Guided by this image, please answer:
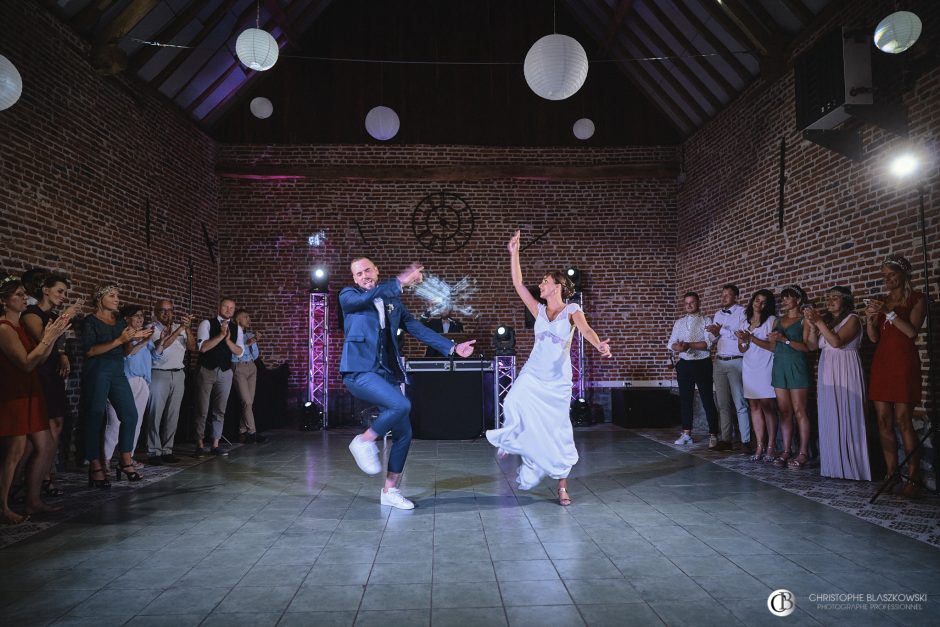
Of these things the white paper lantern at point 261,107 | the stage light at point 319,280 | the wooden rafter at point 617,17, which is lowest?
the stage light at point 319,280

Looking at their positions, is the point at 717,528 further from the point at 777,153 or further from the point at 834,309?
the point at 777,153

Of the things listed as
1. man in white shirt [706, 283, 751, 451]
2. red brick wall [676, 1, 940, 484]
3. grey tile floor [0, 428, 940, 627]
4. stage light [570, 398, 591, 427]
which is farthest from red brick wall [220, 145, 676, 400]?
grey tile floor [0, 428, 940, 627]

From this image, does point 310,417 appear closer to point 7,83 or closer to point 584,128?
point 7,83

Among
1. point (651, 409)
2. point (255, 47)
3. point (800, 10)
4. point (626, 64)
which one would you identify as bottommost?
point (651, 409)

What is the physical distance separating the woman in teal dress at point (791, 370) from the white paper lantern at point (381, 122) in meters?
6.39

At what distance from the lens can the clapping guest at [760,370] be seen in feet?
18.7

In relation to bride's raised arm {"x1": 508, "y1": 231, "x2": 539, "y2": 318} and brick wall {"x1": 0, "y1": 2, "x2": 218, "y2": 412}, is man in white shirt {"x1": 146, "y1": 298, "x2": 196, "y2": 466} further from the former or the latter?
bride's raised arm {"x1": 508, "y1": 231, "x2": 539, "y2": 318}

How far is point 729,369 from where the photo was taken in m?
6.53

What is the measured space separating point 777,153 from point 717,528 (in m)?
5.29

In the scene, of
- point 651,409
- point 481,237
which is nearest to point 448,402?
point 651,409

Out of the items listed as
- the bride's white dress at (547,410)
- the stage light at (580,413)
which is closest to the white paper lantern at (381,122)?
the stage light at (580,413)

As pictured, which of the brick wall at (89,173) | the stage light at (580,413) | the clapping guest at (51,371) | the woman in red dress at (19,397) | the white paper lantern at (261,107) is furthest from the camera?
the white paper lantern at (261,107)

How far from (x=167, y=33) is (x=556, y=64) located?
5.03 meters

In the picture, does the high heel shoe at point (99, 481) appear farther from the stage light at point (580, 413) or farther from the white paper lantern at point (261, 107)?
the white paper lantern at point (261, 107)
